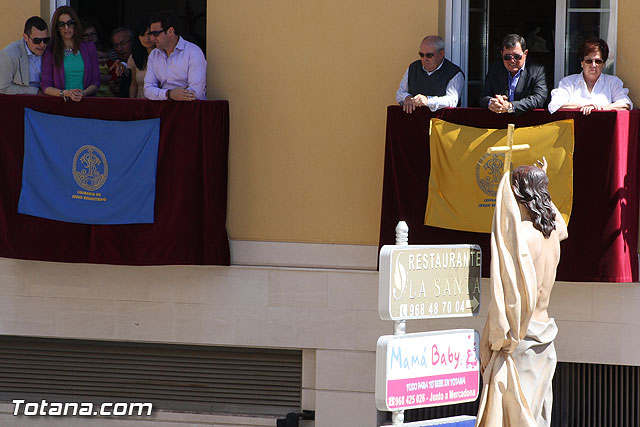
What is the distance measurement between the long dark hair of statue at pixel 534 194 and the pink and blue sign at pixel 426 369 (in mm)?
855

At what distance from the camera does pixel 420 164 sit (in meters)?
9.84

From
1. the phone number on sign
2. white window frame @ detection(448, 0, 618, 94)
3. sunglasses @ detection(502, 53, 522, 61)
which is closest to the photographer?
the phone number on sign

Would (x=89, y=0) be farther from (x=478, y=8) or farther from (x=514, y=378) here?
(x=514, y=378)

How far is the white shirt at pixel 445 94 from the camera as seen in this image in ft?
31.8

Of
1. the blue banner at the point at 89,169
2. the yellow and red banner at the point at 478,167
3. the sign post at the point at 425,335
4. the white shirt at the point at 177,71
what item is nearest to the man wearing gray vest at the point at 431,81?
the yellow and red banner at the point at 478,167

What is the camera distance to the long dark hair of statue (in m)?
7.13

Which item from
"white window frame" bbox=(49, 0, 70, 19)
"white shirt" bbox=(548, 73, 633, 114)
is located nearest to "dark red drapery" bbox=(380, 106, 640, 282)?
"white shirt" bbox=(548, 73, 633, 114)

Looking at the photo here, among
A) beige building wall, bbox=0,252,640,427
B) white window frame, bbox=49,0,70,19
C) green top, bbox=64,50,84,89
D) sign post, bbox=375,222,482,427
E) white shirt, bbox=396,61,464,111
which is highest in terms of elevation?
white window frame, bbox=49,0,70,19

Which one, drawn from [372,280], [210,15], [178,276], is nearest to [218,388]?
[178,276]

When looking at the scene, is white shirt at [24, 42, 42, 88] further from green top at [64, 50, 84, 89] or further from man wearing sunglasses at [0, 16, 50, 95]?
green top at [64, 50, 84, 89]

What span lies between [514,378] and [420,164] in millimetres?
3113

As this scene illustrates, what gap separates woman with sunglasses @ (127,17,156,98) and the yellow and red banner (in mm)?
2967

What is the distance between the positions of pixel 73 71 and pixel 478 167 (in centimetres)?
397

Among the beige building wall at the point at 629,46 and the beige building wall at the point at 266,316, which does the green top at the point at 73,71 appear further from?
the beige building wall at the point at 629,46
